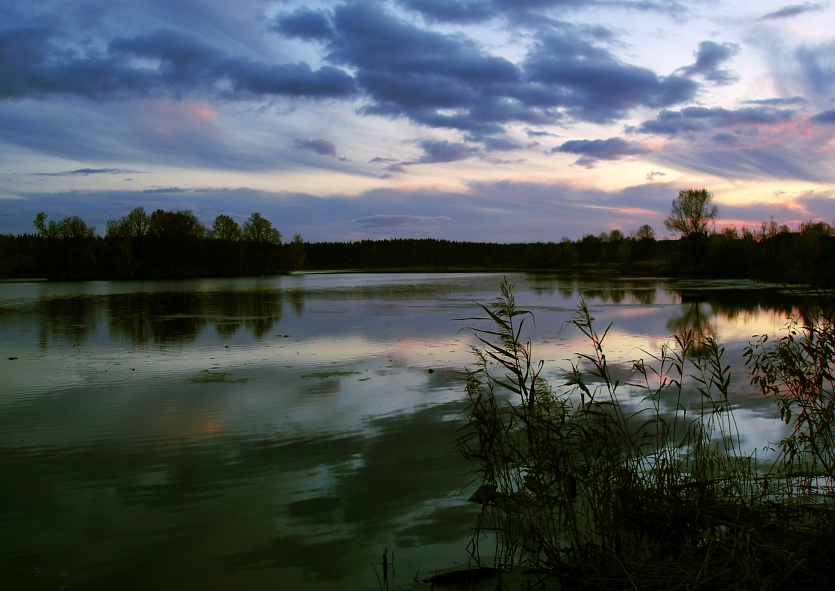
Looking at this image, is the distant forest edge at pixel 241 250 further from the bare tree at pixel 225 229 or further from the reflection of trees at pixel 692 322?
the reflection of trees at pixel 692 322

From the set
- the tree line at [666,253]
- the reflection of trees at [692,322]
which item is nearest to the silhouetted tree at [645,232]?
the tree line at [666,253]

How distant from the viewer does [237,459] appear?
669 cm

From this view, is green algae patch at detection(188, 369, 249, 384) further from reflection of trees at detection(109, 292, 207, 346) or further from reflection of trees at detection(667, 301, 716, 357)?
reflection of trees at detection(667, 301, 716, 357)

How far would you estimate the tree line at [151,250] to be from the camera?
8119 centimetres

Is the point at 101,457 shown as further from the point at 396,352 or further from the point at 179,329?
the point at 179,329

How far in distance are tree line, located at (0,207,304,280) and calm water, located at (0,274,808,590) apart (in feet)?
246

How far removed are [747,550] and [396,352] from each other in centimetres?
1102

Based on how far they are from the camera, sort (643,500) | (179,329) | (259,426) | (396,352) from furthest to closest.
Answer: (179,329) → (396,352) → (259,426) → (643,500)

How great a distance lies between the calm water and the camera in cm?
452

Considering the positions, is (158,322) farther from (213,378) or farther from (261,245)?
(261,245)

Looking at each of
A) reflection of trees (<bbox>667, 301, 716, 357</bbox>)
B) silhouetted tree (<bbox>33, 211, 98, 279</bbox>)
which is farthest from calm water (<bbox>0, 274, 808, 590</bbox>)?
silhouetted tree (<bbox>33, 211, 98, 279</bbox>)

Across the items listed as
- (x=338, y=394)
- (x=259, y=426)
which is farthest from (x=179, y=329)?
(x=259, y=426)

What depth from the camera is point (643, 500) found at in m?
4.51

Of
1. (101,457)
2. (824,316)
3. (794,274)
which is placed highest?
(794,274)
